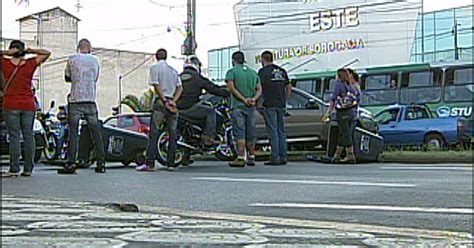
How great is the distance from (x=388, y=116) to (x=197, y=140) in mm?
14057

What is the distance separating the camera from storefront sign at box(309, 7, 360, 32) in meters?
46.4

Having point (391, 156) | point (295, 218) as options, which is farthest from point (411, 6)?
point (295, 218)

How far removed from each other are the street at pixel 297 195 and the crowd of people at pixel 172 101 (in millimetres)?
610

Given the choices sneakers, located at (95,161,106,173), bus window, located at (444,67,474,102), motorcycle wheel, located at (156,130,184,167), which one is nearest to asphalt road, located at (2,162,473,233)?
sneakers, located at (95,161,106,173)

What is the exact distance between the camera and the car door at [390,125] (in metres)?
25.5

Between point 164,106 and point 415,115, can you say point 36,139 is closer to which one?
point 164,106

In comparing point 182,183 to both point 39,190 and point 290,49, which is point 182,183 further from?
point 290,49

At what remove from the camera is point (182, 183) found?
8680 millimetres

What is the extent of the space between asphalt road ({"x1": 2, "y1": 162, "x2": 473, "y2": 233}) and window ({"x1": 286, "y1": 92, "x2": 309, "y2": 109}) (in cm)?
648

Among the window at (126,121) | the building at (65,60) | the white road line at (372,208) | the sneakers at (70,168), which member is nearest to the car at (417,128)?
the window at (126,121)

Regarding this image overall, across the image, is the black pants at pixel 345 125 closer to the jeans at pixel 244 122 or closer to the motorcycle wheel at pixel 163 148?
the jeans at pixel 244 122

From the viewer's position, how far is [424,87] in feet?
95.2

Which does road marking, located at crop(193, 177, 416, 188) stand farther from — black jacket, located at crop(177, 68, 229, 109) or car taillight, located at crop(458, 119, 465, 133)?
car taillight, located at crop(458, 119, 465, 133)

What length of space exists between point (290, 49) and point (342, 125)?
35846 millimetres
